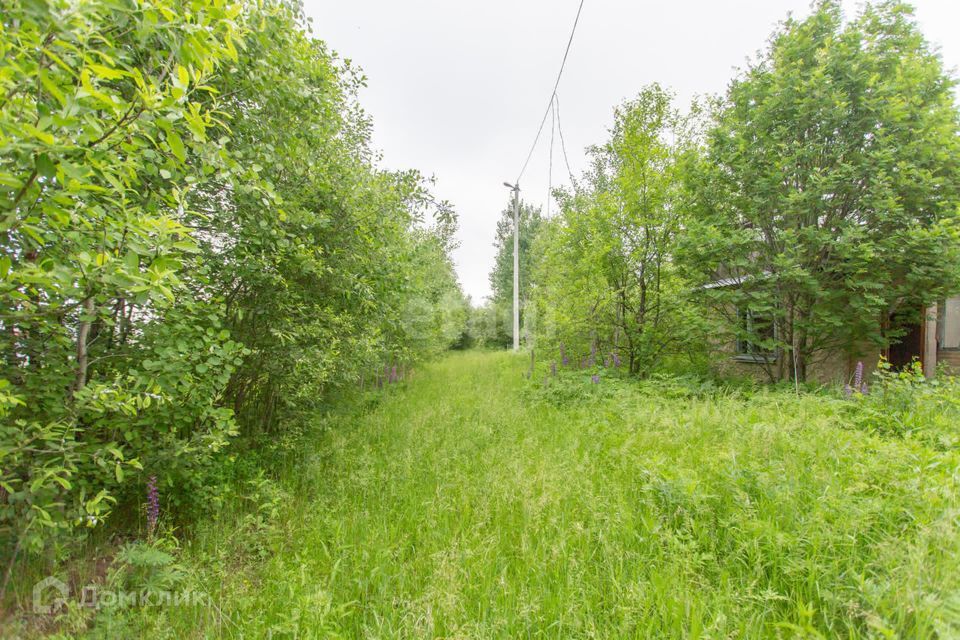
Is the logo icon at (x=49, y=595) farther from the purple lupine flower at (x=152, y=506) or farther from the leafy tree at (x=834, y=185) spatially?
the leafy tree at (x=834, y=185)

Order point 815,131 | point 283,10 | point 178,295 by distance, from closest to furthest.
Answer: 1. point 178,295
2. point 283,10
3. point 815,131

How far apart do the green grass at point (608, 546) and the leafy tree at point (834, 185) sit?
3.18m

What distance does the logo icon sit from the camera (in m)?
1.87

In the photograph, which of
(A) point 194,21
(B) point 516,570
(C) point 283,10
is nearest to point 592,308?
(B) point 516,570

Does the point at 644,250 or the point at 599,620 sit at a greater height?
the point at 644,250

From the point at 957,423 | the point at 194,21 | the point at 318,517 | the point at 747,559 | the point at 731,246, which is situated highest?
the point at 194,21

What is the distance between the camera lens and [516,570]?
2.07m

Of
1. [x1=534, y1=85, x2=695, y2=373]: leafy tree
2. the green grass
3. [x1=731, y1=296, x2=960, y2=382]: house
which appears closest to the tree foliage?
the green grass

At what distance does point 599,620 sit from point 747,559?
954mm

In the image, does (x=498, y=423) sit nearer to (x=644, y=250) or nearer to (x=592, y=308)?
(x=592, y=308)

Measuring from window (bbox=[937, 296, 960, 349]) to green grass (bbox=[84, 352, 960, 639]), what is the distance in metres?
6.45

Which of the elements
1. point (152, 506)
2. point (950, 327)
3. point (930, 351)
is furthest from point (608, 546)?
point (950, 327)
